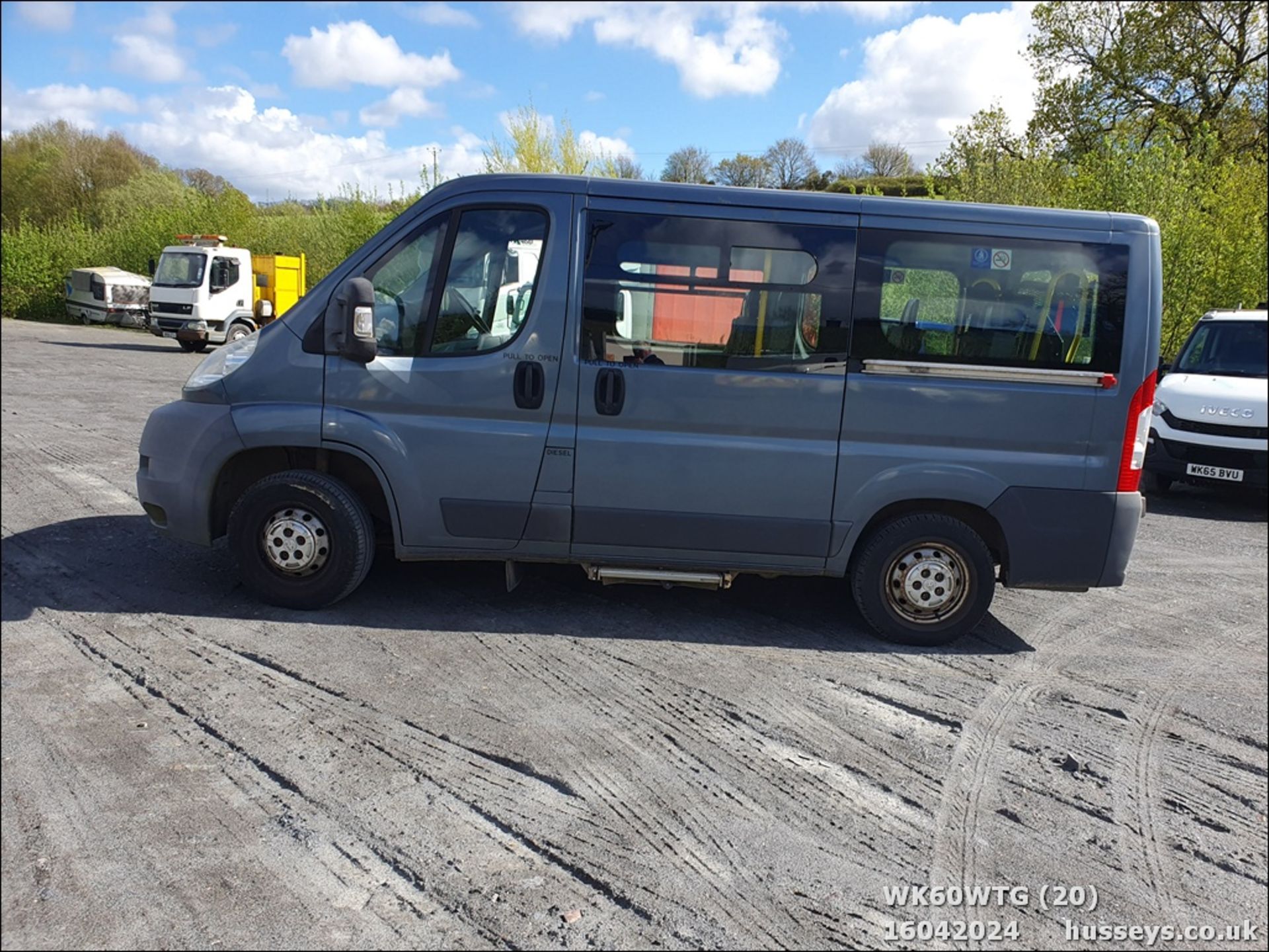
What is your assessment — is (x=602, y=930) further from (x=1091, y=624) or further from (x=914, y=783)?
(x=1091, y=624)

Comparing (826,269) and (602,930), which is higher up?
(826,269)

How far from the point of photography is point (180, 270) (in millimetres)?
26469

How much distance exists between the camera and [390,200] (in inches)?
1248

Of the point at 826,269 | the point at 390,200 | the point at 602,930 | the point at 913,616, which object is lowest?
the point at 602,930

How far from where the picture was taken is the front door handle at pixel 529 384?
17.0 feet

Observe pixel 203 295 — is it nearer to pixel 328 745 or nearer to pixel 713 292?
pixel 713 292

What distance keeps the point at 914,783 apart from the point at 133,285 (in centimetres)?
3011

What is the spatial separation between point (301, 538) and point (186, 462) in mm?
733

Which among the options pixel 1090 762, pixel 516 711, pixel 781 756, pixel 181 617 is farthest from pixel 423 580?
pixel 1090 762

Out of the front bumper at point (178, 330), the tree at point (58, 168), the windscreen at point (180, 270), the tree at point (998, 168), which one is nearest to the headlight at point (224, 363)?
the tree at point (58, 168)

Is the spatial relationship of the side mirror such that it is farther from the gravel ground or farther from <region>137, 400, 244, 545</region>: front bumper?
the gravel ground

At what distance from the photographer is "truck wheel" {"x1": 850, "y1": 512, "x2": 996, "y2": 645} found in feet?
17.7

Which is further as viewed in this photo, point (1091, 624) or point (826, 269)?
point (1091, 624)

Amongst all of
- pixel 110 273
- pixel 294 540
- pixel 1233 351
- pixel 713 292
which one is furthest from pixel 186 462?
pixel 110 273
